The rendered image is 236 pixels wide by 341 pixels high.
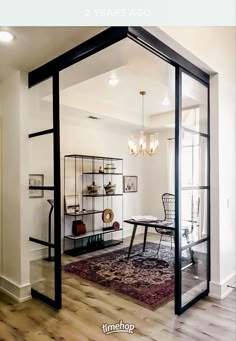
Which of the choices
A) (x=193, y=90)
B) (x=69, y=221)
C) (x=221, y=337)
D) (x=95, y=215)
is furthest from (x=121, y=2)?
(x=95, y=215)

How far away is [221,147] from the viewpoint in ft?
9.92

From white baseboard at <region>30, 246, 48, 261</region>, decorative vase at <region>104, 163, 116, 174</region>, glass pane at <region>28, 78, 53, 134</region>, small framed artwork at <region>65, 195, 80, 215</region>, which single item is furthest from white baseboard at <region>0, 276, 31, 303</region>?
decorative vase at <region>104, 163, 116, 174</region>

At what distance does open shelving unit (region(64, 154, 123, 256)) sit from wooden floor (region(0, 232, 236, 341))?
74.1 inches

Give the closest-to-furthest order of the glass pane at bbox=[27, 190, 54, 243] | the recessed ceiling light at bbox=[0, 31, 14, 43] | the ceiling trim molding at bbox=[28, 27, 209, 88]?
1. the ceiling trim molding at bbox=[28, 27, 209, 88]
2. the recessed ceiling light at bbox=[0, 31, 14, 43]
3. the glass pane at bbox=[27, 190, 54, 243]

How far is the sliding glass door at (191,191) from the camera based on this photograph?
258 cm

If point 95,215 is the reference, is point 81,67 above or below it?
above

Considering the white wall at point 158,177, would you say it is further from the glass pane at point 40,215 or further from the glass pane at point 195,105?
the glass pane at point 40,215

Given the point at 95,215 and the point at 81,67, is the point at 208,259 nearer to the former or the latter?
the point at 81,67

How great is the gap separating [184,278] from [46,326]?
139 centimetres

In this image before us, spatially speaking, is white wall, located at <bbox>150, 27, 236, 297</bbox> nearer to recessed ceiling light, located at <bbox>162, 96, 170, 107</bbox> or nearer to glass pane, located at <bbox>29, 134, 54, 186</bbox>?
recessed ceiling light, located at <bbox>162, 96, 170, 107</bbox>

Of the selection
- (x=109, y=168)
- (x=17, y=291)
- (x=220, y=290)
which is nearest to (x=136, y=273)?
(x=220, y=290)

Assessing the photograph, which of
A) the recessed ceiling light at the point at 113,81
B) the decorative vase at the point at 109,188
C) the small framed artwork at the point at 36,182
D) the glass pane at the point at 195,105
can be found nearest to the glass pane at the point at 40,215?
the small framed artwork at the point at 36,182

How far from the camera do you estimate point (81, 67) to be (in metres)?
2.57

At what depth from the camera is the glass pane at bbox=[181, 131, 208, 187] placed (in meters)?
2.90
